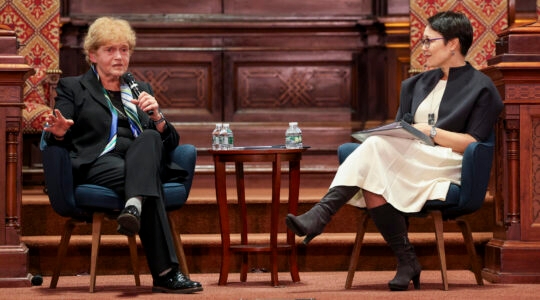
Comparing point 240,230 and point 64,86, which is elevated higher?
point 64,86

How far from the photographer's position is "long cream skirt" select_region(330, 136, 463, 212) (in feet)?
14.5

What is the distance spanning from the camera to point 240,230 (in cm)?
538

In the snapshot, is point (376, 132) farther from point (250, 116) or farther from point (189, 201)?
point (250, 116)

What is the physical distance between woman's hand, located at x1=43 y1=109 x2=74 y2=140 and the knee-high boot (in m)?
1.40

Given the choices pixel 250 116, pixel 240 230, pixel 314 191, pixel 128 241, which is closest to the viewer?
pixel 128 241

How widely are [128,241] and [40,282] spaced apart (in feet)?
1.62

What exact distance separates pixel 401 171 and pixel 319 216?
465 mm

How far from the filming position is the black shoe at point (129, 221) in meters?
4.16

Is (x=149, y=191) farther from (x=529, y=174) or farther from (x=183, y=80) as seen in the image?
(x=183, y=80)

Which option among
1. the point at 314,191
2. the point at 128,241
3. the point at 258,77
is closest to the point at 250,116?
the point at 258,77

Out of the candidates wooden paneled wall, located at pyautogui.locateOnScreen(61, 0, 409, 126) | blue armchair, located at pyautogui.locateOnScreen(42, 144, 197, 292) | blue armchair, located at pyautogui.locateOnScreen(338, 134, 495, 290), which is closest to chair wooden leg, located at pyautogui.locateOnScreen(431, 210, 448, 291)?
blue armchair, located at pyautogui.locateOnScreen(338, 134, 495, 290)

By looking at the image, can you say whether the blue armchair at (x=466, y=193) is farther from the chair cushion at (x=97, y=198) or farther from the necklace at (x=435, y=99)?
the chair cushion at (x=97, y=198)

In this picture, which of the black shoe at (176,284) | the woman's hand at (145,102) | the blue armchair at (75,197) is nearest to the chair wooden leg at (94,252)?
the blue armchair at (75,197)

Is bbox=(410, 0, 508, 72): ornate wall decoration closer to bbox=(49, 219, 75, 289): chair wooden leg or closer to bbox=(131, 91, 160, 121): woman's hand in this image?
bbox=(131, 91, 160, 121): woman's hand
